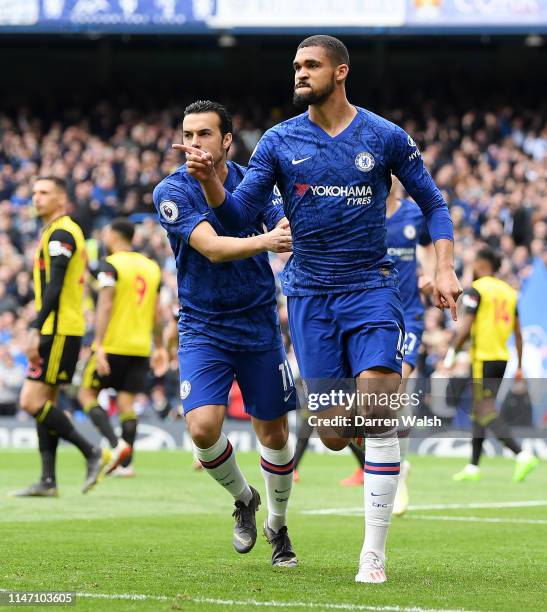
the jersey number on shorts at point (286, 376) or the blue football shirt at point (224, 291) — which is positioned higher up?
the blue football shirt at point (224, 291)

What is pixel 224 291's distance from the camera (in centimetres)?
686

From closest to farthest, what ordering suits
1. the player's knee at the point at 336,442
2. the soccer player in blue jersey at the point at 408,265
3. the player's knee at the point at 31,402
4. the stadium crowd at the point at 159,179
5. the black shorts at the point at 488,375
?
the player's knee at the point at 336,442
the soccer player in blue jersey at the point at 408,265
the player's knee at the point at 31,402
the black shorts at the point at 488,375
the stadium crowd at the point at 159,179

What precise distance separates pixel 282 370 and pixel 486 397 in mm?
8421

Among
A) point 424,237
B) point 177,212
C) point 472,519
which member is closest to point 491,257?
point 424,237

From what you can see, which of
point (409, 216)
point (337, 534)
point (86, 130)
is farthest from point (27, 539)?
point (86, 130)

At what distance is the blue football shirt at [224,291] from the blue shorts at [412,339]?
145 inches

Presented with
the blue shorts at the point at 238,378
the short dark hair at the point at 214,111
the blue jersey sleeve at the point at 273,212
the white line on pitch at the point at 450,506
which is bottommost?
the white line on pitch at the point at 450,506

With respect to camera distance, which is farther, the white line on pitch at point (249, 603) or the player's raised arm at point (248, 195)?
the player's raised arm at point (248, 195)

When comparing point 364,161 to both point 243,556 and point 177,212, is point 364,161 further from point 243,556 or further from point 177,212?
point 243,556

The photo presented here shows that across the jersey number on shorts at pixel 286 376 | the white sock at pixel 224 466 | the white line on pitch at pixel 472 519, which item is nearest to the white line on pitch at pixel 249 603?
the white sock at pixel 224 466

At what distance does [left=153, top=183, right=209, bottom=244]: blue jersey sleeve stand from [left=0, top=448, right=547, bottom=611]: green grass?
169cm

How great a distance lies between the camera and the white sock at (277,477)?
7037 mm

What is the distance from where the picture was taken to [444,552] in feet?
24.4

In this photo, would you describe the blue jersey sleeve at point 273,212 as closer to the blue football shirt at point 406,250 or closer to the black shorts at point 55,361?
the blue football shirt at point 406,250
